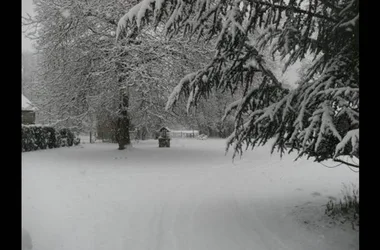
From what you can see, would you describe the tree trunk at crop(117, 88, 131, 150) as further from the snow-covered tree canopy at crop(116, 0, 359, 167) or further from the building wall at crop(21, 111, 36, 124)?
the snow-covered tree canopy at crop(116, 0, 359, 167)

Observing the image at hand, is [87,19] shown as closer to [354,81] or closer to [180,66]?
[180,66]

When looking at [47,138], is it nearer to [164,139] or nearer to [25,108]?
[164,139]

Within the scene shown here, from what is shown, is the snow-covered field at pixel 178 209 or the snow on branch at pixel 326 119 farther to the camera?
the snow-covered field at pixel 178 209

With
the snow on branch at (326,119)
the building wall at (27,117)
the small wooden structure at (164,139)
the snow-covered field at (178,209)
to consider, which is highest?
the building wall at (27,117)

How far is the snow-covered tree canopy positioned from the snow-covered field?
35.3 inches

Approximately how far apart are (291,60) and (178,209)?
8.04 ft

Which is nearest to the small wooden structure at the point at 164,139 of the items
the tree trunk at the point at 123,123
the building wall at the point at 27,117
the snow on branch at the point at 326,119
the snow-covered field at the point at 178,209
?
the tree trunk at the point at 123,123

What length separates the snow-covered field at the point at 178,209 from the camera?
2916 millimetres

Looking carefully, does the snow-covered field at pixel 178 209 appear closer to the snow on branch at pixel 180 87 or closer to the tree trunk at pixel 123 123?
the snow on branch at pixel 180 87

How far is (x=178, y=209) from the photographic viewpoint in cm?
421

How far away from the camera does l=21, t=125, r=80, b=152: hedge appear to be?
473 inches

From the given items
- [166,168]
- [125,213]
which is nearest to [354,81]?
[125,213]

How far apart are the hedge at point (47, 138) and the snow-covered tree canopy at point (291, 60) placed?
9761mm
